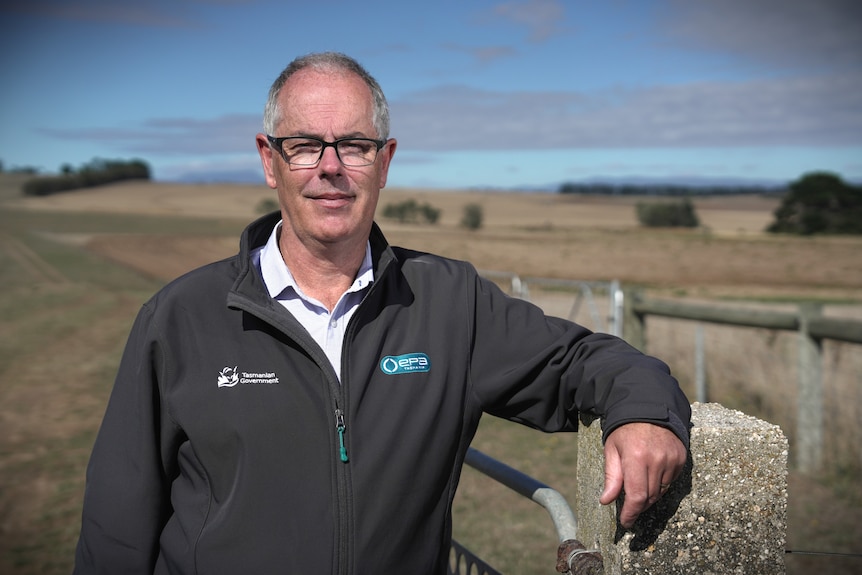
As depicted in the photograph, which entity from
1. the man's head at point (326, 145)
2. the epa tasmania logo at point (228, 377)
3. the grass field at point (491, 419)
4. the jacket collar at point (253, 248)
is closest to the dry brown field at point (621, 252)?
the grass field at point (491, 419)

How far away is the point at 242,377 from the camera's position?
76.0 inches

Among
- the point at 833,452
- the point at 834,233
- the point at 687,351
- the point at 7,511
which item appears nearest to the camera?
the point at 7,511

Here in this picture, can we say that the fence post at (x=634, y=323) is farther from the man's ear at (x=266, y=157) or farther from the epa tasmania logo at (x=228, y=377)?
the epa tasmania logo at (x=228, y=377)

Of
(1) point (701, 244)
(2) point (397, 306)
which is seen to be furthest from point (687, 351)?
(1) point (701, 244)

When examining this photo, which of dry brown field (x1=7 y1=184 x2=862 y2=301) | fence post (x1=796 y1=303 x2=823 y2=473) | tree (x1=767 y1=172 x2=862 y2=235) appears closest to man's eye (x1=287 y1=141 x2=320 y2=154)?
fence post (x1=796 y1=303 x2=823 y2=473)

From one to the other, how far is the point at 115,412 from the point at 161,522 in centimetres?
29

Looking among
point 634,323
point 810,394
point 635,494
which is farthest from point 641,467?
point 634,323

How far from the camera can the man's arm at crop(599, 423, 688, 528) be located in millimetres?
1520

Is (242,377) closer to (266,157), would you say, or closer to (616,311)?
(266,157)

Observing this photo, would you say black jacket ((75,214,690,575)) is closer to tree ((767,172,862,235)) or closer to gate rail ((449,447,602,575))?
gate rail ((449,447,602,575))

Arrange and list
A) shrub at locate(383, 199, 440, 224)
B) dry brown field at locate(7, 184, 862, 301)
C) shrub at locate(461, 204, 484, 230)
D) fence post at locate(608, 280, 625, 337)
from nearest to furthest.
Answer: fence post at locate(608, 280, 625, 337) → dry brown field at locate(7, 184, 862, 301) → shrub at locate(461, 204, 484, 230) → shrub at locate(383, 199, 440, 224)

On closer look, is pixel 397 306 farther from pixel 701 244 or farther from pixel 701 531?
pixel 701 244

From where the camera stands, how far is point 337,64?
216 centimetres

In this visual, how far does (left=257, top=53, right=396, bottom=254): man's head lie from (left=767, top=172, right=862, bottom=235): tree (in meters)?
54.0
